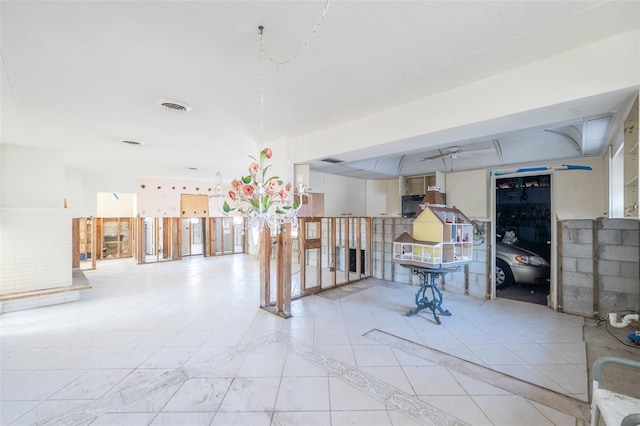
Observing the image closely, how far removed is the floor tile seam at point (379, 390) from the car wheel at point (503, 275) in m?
4.35

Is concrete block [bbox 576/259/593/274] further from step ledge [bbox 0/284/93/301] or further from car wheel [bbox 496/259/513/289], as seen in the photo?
step ledge [bbox 0/284/93/301]

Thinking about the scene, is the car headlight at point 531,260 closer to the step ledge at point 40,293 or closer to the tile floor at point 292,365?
the tile floor at point 292,365

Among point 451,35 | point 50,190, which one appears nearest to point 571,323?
point 451,35

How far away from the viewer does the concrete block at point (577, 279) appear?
3975 mm

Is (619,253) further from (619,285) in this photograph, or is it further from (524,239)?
(524,239)

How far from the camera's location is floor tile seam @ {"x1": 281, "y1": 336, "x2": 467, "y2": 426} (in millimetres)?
1956

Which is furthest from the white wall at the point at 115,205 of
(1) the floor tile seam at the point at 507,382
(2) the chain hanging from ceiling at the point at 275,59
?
(1) the floor tile seam at the point at 507,382

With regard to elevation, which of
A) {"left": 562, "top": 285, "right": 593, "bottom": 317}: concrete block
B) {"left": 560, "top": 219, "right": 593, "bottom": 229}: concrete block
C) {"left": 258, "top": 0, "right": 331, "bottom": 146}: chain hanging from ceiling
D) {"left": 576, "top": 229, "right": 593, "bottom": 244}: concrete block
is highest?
{"left": 258, "top": 0, "right": 331, "bottom": 146}: chain hanging from ceiling

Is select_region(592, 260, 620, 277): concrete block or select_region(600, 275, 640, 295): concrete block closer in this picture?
select_region(600, 275, 640, 295): concrete block

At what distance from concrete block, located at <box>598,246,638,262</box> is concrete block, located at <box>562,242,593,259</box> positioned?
11cm

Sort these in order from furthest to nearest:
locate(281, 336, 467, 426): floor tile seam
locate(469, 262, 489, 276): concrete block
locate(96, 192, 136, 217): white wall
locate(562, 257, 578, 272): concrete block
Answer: locate(96, 192, 136, 217): white wall < locate(469, 262, 489, 276): concrete block < locate(562, 257, 578, 272): concrete block < locate(281, 336, 467, 426): floor tile seam

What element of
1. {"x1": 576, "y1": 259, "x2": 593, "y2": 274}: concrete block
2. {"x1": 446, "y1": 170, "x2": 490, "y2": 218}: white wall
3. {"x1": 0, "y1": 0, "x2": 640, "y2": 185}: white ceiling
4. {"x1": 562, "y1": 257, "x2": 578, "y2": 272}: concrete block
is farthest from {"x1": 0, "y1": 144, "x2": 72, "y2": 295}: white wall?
{"x1": 576, "y1": 259, "x2": 593, "y2": 274}: concrete block

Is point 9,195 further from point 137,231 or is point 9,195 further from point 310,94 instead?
point 310,94

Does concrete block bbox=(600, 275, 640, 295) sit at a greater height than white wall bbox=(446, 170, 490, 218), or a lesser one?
lesser
